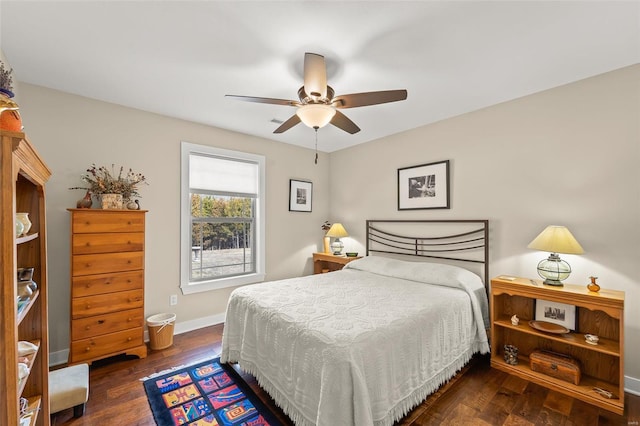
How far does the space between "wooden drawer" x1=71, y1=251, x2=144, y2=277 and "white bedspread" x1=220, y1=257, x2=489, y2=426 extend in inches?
41.9

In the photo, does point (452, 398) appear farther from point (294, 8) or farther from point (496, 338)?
point (294, 8)

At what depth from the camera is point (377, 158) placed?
13.6 feet

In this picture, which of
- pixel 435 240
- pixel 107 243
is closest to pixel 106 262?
pixel 107 243

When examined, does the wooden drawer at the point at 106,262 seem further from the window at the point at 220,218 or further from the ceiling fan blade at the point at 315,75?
the ceiling fan blade at the point at 315,75

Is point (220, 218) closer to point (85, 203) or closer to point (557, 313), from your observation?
point (85, 203)

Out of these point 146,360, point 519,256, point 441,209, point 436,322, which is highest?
point 441,209

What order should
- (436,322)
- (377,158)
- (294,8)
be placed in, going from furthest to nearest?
(377,158), (436,322), (294,8)

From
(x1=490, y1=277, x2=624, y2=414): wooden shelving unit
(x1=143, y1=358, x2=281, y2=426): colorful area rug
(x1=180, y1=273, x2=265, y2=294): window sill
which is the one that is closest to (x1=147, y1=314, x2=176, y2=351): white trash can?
(x1=180, y1=273, x2=265, y2=294): window sill

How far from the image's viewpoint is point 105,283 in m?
2.54

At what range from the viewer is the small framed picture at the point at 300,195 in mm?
4404

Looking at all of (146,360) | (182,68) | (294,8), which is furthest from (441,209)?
(146,360)

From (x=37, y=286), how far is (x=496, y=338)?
3380mm

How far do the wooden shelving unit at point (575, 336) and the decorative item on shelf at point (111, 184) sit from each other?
142 inches

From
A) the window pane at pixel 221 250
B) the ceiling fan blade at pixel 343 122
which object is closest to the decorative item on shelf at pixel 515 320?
the ceiling fan blade at pixel 343 122
